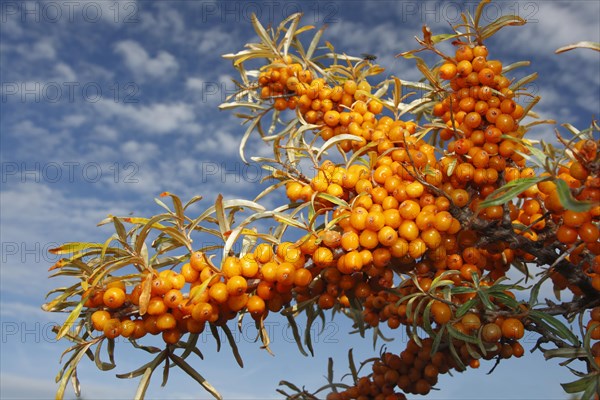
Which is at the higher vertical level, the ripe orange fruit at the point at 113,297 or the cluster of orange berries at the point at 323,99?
the cluster of orange berries at the point at 323,99

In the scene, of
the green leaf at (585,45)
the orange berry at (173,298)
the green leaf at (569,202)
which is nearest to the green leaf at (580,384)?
the green leaf at (569,202)

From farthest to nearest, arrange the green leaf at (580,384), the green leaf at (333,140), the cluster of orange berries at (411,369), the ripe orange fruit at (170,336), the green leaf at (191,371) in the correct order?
the cluster of orange berries at (411,369) → the green leaf at (333,140) → the green leaf at (191,371) → the ripe orange fruit at (170,336) → the green leaf at (580,384)

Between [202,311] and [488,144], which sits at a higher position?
[488,144]

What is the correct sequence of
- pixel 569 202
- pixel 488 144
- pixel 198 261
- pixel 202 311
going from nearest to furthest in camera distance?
1. pixel 569 202
2. pixel 202 311
3. pixel 198 261
4. pixel 488 144

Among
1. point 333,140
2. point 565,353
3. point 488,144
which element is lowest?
point 565,353

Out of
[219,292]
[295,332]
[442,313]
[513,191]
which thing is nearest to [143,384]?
[219,292]

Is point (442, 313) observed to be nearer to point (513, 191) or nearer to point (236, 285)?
point (513, 191)

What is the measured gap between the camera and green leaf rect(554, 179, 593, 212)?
1.35 metres

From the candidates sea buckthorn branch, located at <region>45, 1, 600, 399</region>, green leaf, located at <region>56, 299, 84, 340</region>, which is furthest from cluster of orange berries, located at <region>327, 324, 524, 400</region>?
green leaf, located at <region>56, 299, 84, 340</region>

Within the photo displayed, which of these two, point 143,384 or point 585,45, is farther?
point 143,384

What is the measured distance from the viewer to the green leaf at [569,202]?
4.44ft

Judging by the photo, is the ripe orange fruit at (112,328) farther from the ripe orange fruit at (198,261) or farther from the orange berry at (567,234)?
the orange berry at (567,234)

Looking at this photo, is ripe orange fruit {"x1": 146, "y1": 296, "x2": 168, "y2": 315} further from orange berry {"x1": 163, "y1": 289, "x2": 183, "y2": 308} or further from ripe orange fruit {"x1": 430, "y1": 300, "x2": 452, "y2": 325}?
ripe orange fruit {"x1": 430, "y1": 300, "x2": 452, "y2": 325}

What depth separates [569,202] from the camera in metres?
1.39
